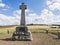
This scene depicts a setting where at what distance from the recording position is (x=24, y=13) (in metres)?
27.9

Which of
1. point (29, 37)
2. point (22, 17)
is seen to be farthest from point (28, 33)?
point (22, 17)

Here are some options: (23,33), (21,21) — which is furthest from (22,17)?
(23,33)

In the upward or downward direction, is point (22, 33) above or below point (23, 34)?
above

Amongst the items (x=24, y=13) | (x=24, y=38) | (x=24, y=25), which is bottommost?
(x=24, y=38)

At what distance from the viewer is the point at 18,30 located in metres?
28.0

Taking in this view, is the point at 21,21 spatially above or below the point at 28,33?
above

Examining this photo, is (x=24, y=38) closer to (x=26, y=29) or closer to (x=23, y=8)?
(x=26, y=29)

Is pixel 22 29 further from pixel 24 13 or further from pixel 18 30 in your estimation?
pixel 24 13

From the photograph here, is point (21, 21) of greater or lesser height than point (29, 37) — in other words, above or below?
above

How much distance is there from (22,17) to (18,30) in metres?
2.04

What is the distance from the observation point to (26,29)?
27.7 m

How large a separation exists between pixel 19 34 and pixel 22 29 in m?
0.88

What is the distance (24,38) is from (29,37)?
743 millimetres

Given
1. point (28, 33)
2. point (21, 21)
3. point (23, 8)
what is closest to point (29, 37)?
point (28, 33)
